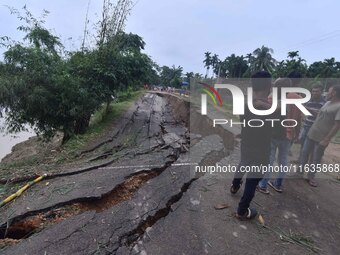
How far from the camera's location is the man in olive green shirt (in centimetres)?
390

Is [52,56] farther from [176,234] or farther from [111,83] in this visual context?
[176,234]

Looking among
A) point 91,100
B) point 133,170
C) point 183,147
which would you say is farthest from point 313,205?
point 91,100

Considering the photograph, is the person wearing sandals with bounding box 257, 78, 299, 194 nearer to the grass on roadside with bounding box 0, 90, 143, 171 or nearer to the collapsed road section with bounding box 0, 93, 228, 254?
the collapsed road section with bounding box 0, 93, 228, 254

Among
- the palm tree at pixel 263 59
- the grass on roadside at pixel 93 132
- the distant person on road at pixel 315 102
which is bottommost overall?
the grass on roadside at pixel 93 132

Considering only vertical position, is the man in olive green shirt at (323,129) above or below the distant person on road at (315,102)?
below

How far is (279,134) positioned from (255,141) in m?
0.75

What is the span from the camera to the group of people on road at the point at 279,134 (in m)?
2.99

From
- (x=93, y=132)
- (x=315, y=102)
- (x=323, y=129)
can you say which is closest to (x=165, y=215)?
(x=323, y=129)

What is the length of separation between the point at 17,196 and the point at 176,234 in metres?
2.70

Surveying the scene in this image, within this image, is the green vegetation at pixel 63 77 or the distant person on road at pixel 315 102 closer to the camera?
the distant person on road at pixel 315 102

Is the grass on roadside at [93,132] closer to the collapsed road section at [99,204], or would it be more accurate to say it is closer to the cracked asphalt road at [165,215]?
the collapsed road section at [99,204]

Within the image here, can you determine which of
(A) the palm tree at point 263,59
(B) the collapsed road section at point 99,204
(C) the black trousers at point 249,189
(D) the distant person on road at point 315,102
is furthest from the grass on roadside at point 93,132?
(A) the palm tree at point 263,59

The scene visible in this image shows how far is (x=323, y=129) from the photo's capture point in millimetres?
4086

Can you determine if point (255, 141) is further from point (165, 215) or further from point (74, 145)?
point (74, 145)
